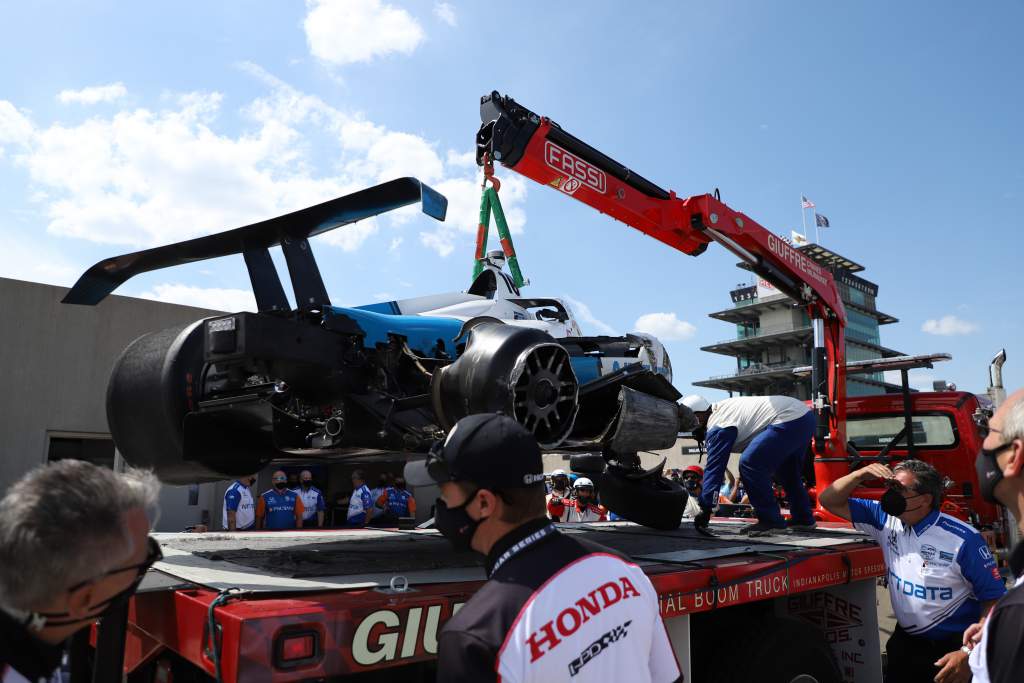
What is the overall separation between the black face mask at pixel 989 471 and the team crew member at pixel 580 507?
7.19 metres

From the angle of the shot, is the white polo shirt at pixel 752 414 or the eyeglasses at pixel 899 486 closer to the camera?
the eyeglasses at pixel 899 486

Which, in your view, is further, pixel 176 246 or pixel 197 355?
pixel 176 246

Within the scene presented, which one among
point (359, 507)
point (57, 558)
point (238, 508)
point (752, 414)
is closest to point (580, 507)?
point (359, 507)

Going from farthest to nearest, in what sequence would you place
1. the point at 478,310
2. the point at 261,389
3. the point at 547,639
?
the point at 478,310, the point at 261,389, the point at 547,639

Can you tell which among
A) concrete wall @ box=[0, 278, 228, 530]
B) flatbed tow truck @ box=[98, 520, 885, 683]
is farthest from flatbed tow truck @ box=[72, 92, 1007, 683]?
concrete wall @ box=[0, 278, 228, 530]

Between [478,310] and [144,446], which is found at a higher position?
[478,310]

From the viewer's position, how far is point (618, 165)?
26.5 ft

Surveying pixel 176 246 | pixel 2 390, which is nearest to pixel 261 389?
pixel 176 246

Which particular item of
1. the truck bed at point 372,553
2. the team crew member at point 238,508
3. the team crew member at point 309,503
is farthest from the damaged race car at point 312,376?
the team crew member at point 309,503

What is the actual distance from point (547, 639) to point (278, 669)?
2.70 ft

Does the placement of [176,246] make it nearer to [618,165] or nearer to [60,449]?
[618,165]

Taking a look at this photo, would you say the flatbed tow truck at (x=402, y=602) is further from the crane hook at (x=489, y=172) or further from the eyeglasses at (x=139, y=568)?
the crane hook at (x=489, y=172)

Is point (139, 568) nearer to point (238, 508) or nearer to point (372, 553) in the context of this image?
point (372, 553)

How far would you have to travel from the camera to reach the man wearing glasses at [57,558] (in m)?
1.34
